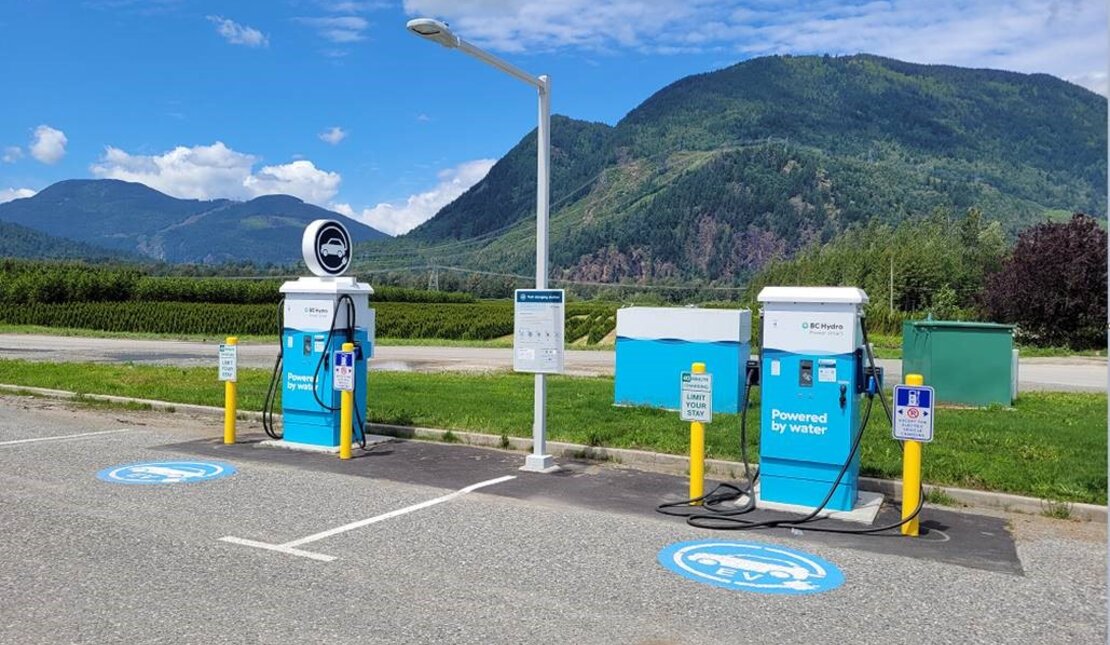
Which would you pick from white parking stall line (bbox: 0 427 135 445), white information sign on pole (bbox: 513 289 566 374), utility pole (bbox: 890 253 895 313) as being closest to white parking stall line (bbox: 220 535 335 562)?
white information sign on pole (bbox: 513 289 566 374)

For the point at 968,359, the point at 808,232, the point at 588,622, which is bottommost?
the point at 588,622

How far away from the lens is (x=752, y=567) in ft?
18.9

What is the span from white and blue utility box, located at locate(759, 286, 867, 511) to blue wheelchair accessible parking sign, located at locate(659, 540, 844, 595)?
3.96ft

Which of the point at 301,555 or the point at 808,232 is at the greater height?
the point at 808,232

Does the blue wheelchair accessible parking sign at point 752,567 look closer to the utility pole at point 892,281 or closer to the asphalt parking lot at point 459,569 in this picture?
the asphalt parking lot at point 459,569

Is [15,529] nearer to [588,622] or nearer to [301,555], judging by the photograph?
[301,555]

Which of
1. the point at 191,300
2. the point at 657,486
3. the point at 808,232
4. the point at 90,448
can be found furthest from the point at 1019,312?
the point at 808,232

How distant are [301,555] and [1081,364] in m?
27.5

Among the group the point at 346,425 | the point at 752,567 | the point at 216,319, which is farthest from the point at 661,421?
the point at 216,319

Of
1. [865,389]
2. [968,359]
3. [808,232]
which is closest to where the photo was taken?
[865,389]

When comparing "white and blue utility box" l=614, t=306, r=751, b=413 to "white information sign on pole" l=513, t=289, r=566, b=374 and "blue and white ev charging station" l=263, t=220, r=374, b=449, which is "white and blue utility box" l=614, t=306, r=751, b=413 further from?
"blue and white ev charging station" l=263, t=220, r=374, b=449

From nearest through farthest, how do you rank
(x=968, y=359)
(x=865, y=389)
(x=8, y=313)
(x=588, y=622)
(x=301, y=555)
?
(x=588, y=622), (x=301, y=555), (x=865, y=389), (x=968, y=359), (x=8, y=313)

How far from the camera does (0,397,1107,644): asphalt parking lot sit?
15.0 feet

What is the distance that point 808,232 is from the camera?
161125 mm
